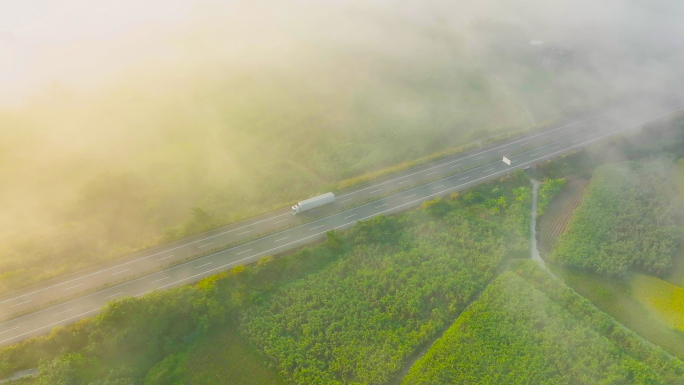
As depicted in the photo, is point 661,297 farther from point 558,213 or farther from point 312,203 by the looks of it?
point 312,203

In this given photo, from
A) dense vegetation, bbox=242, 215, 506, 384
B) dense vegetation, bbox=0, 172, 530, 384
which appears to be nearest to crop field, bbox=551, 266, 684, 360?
dense vegetation, bbox=0, 172, 530, 384

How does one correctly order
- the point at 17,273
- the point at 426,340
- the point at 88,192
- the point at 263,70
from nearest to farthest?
1. the point at 426,340
2. the point at 17,273
3. the point at 88,192
4. the point at 263,70

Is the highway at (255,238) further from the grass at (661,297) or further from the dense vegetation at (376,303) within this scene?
A: the grass at (661,297)

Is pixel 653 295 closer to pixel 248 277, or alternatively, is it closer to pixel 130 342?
pixel 248 277

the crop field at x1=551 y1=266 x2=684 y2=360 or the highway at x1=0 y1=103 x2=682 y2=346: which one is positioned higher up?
the highway at x1=0 y1=103 x2=682 y2=346

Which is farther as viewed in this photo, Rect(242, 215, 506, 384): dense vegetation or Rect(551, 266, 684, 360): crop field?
Rect(551, 266, 684, 360): crop field

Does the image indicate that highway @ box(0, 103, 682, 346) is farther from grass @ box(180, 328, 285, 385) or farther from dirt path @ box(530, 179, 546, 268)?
grass @ box(180, 328, 285, 385)

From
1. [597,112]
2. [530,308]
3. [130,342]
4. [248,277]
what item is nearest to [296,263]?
[248,277]
